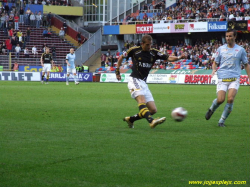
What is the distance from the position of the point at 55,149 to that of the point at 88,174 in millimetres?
1838

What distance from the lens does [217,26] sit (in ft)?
158

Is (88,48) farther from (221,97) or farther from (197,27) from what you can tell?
(221,97)

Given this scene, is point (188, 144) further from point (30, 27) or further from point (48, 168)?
point (30, 27)

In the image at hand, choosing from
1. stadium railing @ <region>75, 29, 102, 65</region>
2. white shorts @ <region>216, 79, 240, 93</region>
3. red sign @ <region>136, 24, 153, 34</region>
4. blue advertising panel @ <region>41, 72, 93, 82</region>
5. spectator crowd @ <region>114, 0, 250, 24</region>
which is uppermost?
spectator crowd @ <region>114, 0, 250, 24</region>

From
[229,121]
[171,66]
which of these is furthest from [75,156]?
[171,66]

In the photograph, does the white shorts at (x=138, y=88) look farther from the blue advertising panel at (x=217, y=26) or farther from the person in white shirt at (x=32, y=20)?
the person in white shirt at (x=32, y=20)

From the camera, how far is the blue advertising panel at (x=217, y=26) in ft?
156

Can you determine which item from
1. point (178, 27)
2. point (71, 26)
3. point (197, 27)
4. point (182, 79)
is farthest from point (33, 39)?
point (182, 79)

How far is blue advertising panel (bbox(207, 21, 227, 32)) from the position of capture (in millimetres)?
47562

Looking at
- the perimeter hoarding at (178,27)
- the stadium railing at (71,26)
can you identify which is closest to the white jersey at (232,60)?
the perimeter hoarding at (178,27)

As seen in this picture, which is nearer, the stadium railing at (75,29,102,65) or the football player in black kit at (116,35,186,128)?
the football player in black kit at (116,35,186,128)

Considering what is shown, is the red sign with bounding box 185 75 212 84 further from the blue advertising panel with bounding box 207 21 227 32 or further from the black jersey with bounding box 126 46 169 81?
Result: the black jersey with bounding box 126 46 169 81

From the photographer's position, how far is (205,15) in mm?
49969

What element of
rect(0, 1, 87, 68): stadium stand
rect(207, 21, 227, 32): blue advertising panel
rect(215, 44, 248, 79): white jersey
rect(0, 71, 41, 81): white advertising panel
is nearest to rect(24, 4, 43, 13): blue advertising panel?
rect(0, 1, 87, 68): stadium stand
